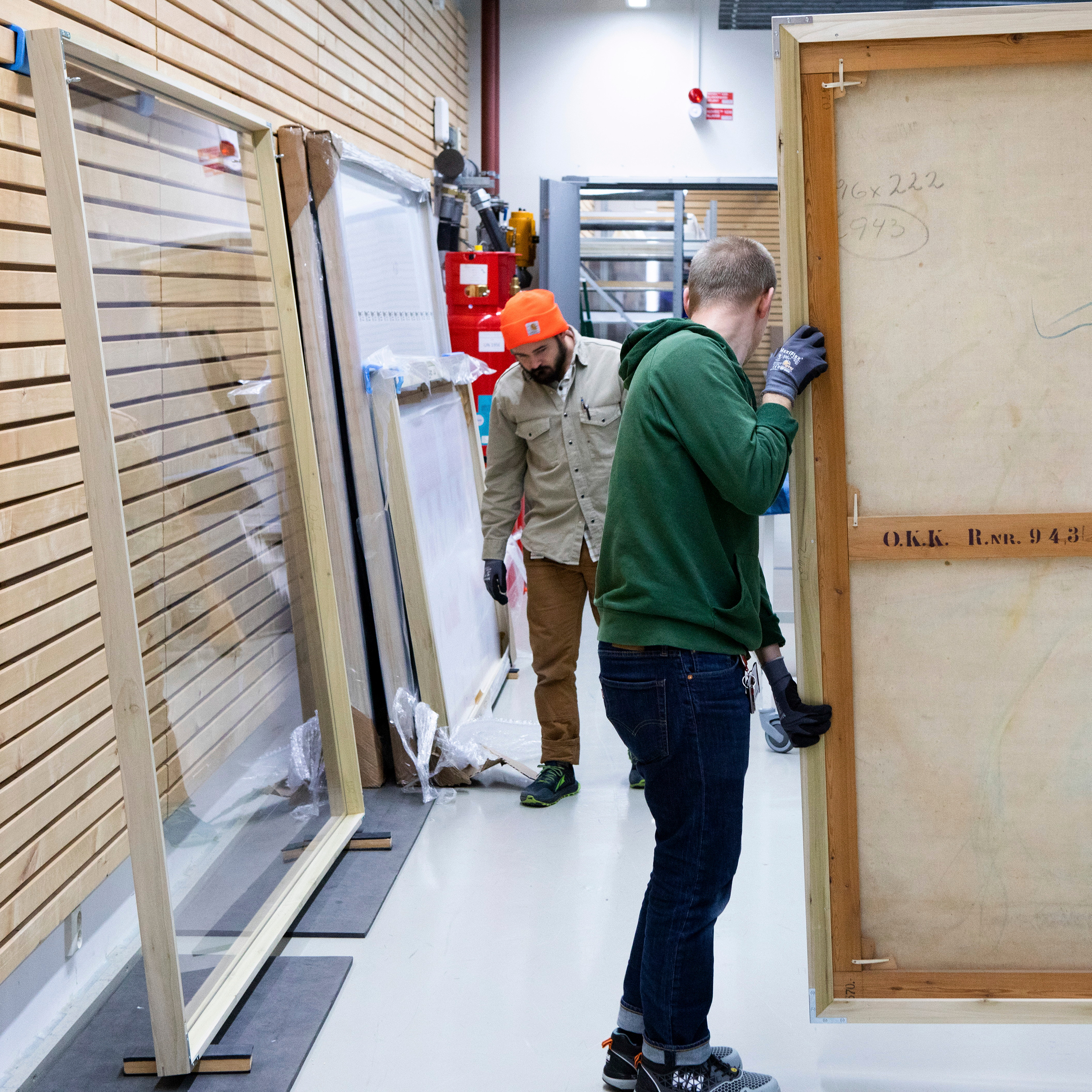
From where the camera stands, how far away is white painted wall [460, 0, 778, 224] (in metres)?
8.34

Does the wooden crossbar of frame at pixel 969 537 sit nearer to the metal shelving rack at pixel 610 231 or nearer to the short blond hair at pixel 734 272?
the short blond hair at pixel 734 272

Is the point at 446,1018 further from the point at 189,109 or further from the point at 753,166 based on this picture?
the point at 753,166

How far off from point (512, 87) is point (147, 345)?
22.1ft

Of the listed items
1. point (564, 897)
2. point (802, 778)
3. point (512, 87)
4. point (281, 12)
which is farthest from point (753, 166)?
point (802, 778)

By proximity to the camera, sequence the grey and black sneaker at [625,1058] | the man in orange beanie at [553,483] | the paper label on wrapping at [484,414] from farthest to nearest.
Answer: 1. the paper label on wrapping at [484,414]
2. the man in orange beanie at [553,483]
3. the grey and black sneaker at [625,1058]

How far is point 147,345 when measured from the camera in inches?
98.3

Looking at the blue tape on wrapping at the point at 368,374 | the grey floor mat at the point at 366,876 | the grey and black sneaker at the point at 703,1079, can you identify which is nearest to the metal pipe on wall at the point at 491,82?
the blue tape on wrapping at the point at 368,374

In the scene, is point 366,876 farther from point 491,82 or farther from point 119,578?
point 491,82

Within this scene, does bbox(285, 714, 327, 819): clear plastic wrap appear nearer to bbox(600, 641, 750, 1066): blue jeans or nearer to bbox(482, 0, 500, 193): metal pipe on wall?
bbox(600, 641, 750, 1066): blue jeans

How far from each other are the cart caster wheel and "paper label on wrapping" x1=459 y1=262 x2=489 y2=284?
340 centimetres

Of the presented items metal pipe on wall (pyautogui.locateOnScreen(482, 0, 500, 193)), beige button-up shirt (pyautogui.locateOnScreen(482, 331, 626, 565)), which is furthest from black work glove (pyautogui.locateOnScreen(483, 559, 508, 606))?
metal pipe on wall (pyautogui.locateOnScreen(482, 0, 500, 193))

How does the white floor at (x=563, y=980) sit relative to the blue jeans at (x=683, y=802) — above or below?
below

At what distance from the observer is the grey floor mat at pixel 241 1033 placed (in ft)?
7.72

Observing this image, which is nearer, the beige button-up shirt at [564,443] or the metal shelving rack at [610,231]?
the beige button-up shirt at [564,443]
